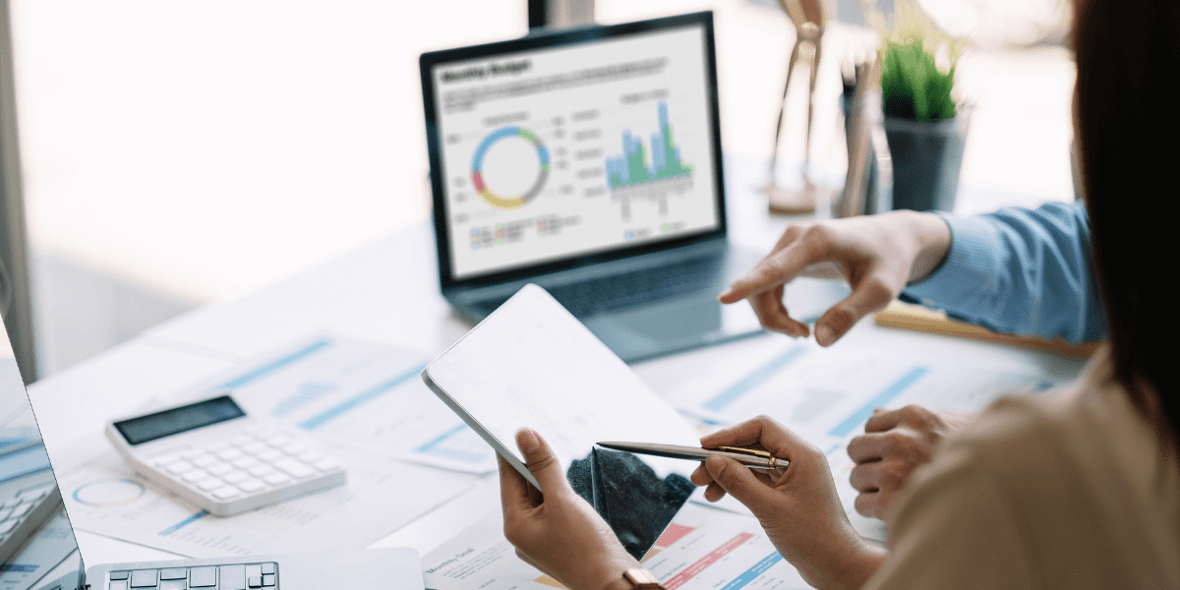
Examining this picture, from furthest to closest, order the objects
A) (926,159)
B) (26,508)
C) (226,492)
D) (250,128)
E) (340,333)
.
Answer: (250,128)
(926,159)
(340,333)
(226,492)
(26,508)

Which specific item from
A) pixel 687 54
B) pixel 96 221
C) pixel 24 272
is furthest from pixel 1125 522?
pixel 96 221

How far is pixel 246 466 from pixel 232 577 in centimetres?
20

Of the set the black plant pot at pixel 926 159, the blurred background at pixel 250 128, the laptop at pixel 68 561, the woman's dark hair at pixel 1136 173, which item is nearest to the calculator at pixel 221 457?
the laptop at pixel 68 561

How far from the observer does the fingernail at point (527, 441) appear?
0.75 metres

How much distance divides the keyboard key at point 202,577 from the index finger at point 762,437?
0.38 m

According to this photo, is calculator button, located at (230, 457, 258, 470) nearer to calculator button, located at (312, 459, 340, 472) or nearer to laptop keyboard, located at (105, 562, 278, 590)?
calculator button, located at (312, 459, 340, 472)

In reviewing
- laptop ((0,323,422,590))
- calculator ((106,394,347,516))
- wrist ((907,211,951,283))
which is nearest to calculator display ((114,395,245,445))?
calculator ((106,394,347,516))

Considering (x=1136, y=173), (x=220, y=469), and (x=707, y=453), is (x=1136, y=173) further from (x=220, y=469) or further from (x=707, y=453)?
(x=220, y=469)

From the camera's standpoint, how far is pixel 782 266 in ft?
3.48

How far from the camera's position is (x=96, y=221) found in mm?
3025

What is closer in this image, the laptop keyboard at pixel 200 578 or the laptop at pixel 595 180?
the laptop keyboard at pixel 200 578

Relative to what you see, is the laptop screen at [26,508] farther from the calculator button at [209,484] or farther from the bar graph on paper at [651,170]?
the bar graph on paper at [651,170]

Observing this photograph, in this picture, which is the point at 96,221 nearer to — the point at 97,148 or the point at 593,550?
the point at 97,148

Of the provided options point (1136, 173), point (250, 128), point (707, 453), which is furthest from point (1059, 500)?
point (250, 128)
